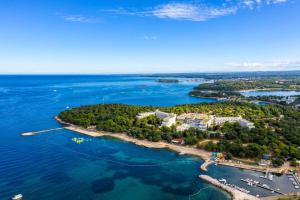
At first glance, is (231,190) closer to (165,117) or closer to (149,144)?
(149,144)

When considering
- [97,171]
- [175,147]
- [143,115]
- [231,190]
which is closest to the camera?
[231,190]

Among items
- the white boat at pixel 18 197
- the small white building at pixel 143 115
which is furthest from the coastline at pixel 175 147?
the white boat at pixel 18 197

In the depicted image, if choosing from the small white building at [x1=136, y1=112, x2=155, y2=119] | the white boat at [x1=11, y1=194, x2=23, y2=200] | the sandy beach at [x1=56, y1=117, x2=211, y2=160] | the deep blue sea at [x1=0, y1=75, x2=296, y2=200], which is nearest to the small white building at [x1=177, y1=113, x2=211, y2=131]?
the sandy beach at [x1=56, y1=117, x2=211, y2=160]

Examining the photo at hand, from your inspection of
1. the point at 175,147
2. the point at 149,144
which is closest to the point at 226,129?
the point at 175,147

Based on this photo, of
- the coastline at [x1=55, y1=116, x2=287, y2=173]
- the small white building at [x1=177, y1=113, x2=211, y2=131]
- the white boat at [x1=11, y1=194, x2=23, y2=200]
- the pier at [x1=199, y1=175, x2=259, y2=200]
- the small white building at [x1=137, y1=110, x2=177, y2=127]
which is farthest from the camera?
the small white building at [x1=137, y1=110, x2=177, y2=127]

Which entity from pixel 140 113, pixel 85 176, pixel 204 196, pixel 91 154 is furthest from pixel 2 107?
pixel 204 196

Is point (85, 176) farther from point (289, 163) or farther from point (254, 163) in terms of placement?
point (289, 163)

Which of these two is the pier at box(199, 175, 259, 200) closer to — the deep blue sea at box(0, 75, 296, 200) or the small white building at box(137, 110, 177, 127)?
the deep blue sea at box(0, 75, 296, 200)

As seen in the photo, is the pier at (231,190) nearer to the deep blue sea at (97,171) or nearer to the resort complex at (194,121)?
the deep blue sea at (97,171)

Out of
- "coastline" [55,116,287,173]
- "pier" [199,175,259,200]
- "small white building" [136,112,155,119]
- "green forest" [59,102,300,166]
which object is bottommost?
"pier" [199,175,259,200]
